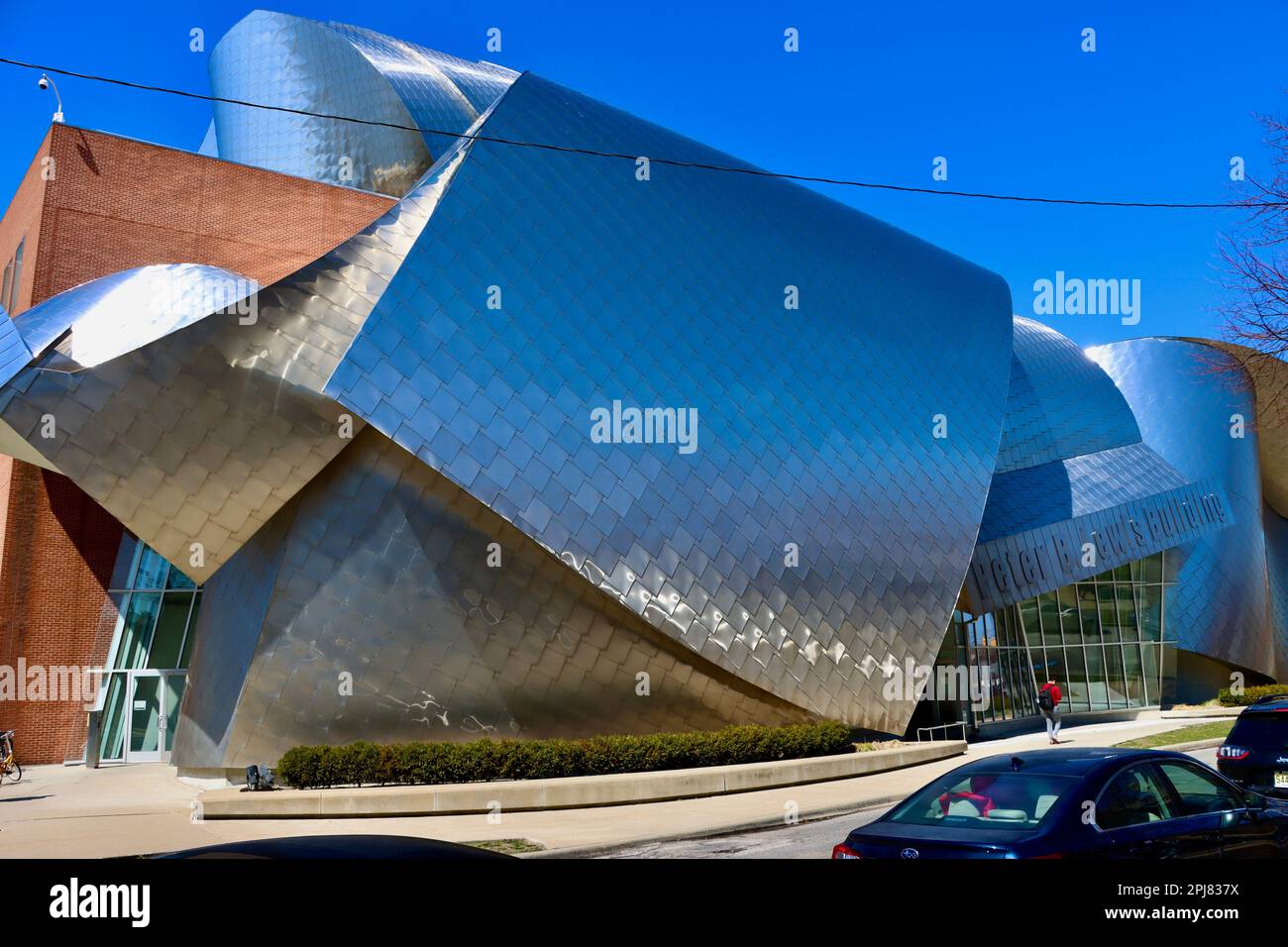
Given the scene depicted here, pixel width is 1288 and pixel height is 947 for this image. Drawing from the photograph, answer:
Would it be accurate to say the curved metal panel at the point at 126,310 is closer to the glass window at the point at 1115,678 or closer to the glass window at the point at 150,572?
the glass window at the point at 150,572

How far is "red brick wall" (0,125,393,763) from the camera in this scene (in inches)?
950

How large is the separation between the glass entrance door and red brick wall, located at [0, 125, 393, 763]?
1.10 m

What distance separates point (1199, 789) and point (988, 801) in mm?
1785

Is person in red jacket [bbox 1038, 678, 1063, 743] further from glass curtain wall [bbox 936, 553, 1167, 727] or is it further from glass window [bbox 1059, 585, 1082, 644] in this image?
glass window [bbox 1059, 585, 1082, 644]

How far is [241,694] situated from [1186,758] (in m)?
14.5

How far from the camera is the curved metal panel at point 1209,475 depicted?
35406 mm

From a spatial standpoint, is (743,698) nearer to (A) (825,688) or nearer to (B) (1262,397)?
(A) (825,688)

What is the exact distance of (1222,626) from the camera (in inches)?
1406

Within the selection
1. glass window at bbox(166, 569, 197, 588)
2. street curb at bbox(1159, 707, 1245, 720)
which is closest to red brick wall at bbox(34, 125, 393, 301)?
glass window at bbox(166, 569, 197, 588)

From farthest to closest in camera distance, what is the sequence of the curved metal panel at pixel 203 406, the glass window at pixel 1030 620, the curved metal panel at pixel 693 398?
the glass window at pixel 1030 620 < the curved metal panel at pixel 693 398 < the curved metal panel at pixel 203 406

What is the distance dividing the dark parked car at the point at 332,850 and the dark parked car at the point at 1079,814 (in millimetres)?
2723

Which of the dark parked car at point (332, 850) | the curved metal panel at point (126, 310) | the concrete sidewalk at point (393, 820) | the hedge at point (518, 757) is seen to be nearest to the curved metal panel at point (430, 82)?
the curved metal panel at point (126, 310)

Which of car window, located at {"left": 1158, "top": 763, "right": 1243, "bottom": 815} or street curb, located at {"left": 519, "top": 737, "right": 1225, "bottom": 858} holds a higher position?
car window, located at {"left": 1158, "top": 763, "right": 1243, "bottom": 815}

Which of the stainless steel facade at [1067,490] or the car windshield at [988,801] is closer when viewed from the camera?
the car windshield at [988,801]
